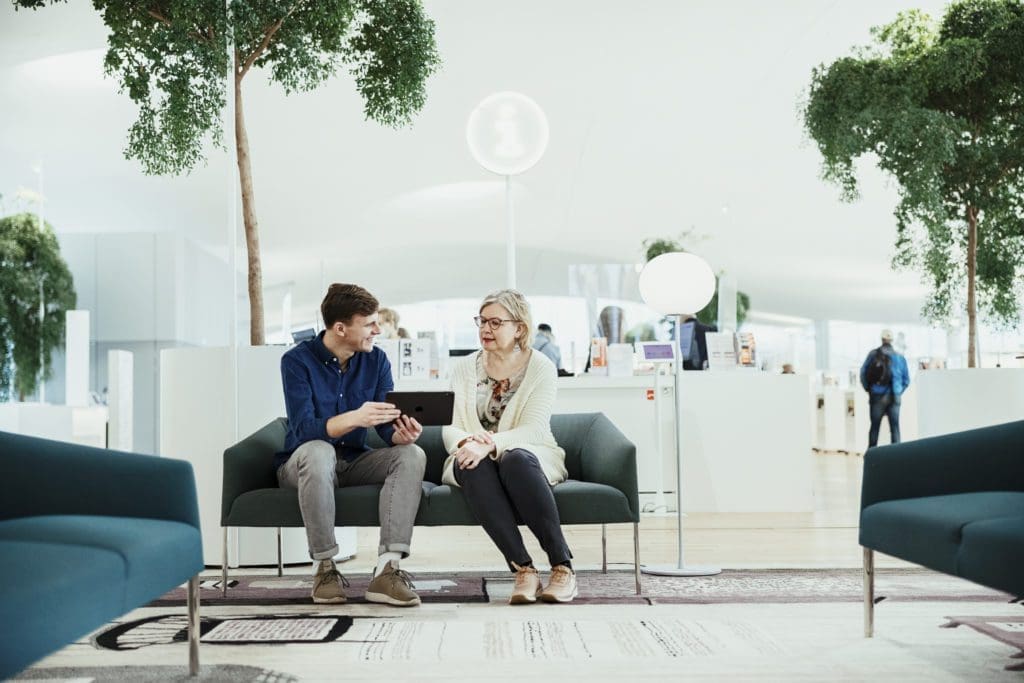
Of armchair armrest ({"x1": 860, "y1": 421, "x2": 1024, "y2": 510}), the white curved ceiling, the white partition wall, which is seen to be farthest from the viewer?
the white curved ceiling

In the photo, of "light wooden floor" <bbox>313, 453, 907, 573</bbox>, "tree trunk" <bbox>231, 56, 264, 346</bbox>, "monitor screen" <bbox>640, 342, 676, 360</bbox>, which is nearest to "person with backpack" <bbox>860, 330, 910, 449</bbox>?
"light wooden floor" <bbox>313, 453, 907, 573</bbox>

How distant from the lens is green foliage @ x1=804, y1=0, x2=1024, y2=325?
7.02 metres

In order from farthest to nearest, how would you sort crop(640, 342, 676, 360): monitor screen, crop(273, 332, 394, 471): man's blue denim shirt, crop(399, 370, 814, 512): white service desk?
crop(399, 370, 814, 512): white service desk → crop(640, 342, 676, 360): monitor screen → crop(273, 332, 394, 471): man's blue denim shirt

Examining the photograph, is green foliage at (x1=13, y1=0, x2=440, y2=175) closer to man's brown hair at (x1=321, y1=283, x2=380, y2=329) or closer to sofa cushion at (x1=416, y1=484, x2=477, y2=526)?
man's brown hair at (x1=321, y1=283, x2=380, y2=329)

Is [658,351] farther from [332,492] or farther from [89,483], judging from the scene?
[89,483]

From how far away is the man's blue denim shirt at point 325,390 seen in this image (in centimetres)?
357

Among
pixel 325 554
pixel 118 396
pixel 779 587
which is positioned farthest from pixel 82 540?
pixel 118 396

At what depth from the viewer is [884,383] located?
425 inches

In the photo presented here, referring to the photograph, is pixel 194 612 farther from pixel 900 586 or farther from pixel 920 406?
pixel 920 406

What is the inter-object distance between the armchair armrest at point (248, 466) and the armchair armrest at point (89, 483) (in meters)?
0.99

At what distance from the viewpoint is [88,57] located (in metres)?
8.00

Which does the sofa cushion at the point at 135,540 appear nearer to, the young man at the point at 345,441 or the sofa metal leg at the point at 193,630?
the sofa metal leg at the point at 193,630

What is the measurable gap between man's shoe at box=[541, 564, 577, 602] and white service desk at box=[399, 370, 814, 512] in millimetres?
2980

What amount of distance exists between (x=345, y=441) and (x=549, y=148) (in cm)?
867
